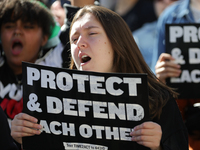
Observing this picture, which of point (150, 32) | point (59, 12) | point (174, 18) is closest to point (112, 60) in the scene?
point (174, 18)

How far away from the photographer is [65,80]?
5.48 ft

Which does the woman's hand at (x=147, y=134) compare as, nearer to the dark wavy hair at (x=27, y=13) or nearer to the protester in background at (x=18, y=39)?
the protester in background at (x=18, y=39)

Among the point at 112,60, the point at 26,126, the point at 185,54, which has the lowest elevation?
the point at 26,126

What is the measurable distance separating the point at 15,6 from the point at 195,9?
→ 1.53 m

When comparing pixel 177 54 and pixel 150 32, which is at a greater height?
pixel 177 54

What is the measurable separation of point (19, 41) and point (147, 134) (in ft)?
5.22

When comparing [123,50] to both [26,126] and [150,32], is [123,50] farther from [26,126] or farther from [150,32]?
[150,32]

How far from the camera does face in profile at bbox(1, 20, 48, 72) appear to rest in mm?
2789

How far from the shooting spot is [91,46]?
1.83 meters

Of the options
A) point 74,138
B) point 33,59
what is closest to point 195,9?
point 33,59

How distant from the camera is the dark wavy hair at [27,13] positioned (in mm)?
2836

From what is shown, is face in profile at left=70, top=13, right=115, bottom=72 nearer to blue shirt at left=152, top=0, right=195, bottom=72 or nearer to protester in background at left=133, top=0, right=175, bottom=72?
blue shirt at left=152, top=0, right=195, bottom=72

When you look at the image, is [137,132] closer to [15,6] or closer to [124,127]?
[124,127]

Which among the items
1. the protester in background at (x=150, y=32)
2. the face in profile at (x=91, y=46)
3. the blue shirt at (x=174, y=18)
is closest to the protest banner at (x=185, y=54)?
the blue shirt at (x=174, y=18)
